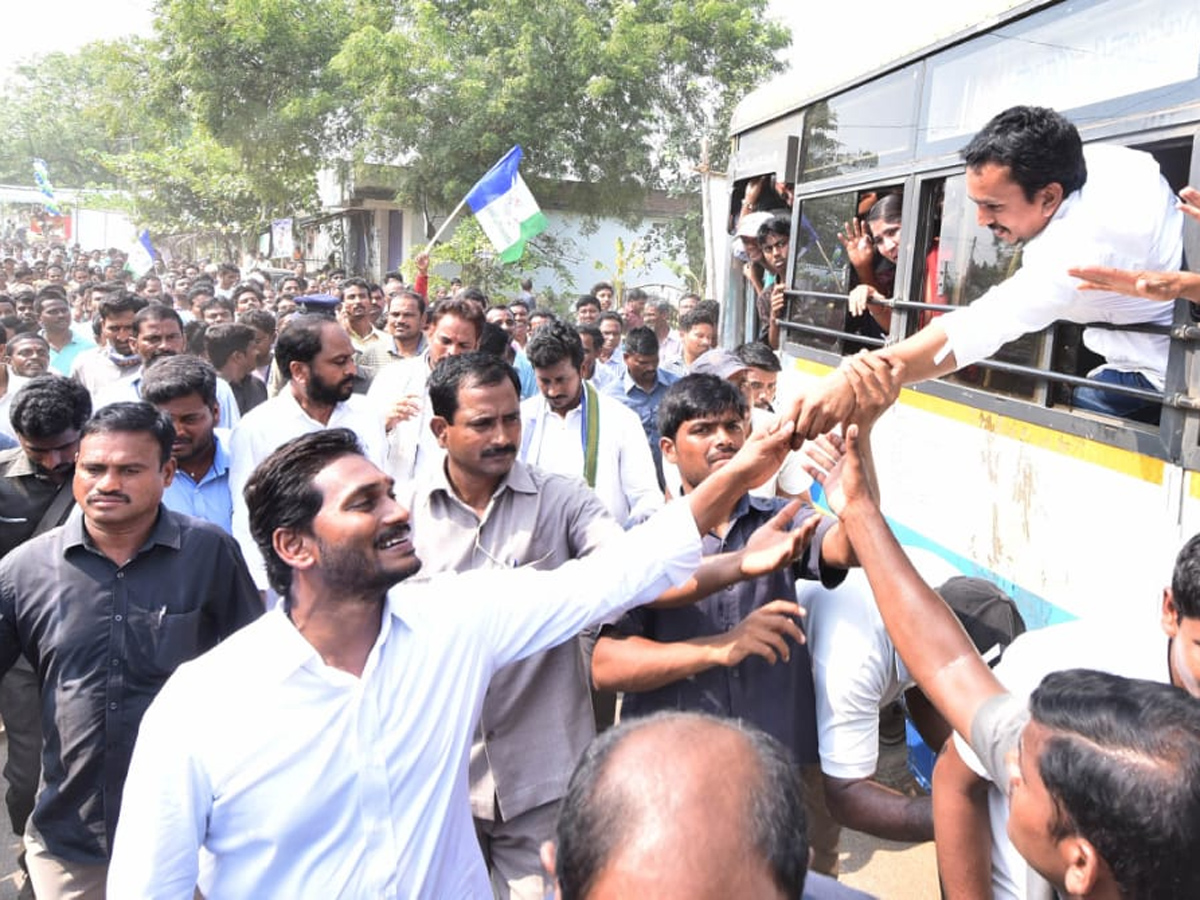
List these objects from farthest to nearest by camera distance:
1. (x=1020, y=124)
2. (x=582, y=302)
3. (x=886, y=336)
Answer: (x=582, y=302) < (x=886, y=336) < (x=1020, y=124)

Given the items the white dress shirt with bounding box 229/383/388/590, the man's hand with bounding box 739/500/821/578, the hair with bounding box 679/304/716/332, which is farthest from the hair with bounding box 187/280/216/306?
the man's hand with bounding box 739/500/821/578

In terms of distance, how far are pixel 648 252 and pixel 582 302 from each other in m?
14.9

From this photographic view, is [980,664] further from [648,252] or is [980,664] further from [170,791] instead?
[648,252]

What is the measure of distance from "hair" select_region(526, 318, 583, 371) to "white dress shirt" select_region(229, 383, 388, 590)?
0.78m

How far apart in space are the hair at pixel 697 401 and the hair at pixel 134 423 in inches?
55.8

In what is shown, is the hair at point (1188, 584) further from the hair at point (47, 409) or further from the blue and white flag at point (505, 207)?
the blue and white flag at point (505, 207)

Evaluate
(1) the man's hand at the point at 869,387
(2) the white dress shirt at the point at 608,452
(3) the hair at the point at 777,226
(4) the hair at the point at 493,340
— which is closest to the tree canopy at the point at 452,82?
(3) the hair at the point at 777,226

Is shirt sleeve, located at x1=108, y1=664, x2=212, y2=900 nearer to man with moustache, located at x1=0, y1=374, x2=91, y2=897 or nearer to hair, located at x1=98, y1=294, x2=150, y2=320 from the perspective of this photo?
man with moustache, located at x1=0, y1=374, x2=91, y2=897

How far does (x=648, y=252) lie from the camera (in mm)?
24328

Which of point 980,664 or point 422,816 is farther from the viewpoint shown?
point 422,816

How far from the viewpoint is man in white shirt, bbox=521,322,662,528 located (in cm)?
427

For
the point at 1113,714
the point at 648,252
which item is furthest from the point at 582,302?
the point at 648,252

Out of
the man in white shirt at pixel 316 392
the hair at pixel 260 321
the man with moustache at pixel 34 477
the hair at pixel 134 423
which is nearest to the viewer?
the hair at pixel 134 423

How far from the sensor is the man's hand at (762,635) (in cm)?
215
